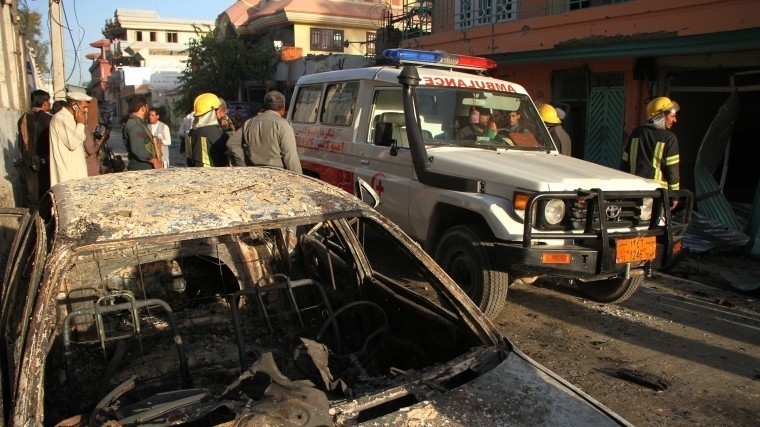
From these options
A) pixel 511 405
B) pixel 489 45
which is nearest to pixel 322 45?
pixel 489 45

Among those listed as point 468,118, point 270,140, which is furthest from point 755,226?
point 270,140

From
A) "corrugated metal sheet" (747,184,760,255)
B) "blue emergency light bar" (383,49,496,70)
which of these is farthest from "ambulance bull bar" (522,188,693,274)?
"corrugated metal sheet" (747,184,760,255)

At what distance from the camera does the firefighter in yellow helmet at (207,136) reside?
700 centimetres

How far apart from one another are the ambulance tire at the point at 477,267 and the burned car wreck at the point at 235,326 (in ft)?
3.85

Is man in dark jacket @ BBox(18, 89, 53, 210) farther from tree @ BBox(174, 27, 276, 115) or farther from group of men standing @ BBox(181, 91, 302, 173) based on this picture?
tree @ BBox(174, 27, 276, 115)

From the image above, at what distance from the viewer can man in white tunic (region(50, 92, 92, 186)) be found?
654cm

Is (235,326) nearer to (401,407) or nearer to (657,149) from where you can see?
(401,407)

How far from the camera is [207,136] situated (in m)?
6.98

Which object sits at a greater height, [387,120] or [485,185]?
Result: [387,120]

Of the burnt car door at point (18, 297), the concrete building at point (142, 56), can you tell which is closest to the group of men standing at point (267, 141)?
the burnt car door at point (18, 297)

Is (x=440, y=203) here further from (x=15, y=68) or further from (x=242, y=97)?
(x=242, y=97)

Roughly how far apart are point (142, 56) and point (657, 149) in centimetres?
4639

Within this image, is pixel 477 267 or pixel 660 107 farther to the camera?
pixel 660 107

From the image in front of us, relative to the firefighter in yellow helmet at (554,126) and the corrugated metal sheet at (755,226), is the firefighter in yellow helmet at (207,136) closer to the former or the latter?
the firefighter in yellow helmet at (554,126)
